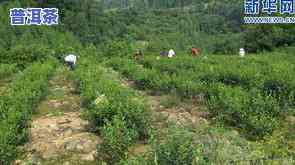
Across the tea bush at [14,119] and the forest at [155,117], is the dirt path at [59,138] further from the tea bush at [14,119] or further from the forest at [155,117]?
the tea bush at [14,119]

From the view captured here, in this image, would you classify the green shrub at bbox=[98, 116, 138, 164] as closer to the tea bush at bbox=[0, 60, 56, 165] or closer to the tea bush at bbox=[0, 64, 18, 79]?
the tea bush at bbox=[0, 60, 56, 165]

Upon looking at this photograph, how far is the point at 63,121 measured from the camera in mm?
11781

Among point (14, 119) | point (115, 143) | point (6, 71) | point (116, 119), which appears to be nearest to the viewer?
point (115, 143)

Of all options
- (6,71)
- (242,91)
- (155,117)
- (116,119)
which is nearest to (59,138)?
(116,119)

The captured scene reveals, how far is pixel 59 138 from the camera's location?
1024 centimetres

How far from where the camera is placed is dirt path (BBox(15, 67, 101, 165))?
8969 mm

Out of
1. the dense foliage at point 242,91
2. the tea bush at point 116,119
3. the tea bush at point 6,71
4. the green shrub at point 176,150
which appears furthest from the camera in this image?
the tea bush at point 6,71

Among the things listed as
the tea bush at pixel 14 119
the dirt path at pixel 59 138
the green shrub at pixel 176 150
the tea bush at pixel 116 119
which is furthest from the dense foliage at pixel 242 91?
the tea bush at pixel 14 119

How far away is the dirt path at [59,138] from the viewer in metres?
8.97

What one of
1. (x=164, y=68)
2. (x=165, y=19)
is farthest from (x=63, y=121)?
(x=165, y=19)

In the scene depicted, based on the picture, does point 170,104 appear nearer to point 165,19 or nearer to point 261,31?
point 261,31

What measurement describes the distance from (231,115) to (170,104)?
7.91 feet

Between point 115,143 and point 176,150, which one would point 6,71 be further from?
point 176,150

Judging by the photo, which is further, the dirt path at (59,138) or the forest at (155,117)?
the dirt path at (59,138)
